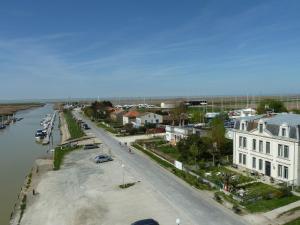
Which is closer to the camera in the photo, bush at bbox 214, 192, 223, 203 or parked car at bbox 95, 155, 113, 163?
bush at bbox 214, 192, 223, 203

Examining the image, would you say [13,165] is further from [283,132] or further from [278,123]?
[283,132]

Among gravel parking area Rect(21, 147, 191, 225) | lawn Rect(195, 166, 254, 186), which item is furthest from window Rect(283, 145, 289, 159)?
gravel parking area Rect(21, 147, 191, 225)

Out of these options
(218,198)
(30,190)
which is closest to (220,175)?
(218,198)

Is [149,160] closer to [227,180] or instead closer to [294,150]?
[227,180]

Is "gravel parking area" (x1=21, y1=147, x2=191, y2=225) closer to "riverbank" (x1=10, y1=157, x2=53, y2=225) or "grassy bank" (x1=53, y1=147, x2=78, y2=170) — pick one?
"riverbank" (x1=10, y1=157, x2=53, y2=225)

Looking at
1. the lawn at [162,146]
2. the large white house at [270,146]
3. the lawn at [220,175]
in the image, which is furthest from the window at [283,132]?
the lawn at [162,146]

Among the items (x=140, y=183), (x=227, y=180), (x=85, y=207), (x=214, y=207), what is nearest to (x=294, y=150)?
(x=227, y=180)
